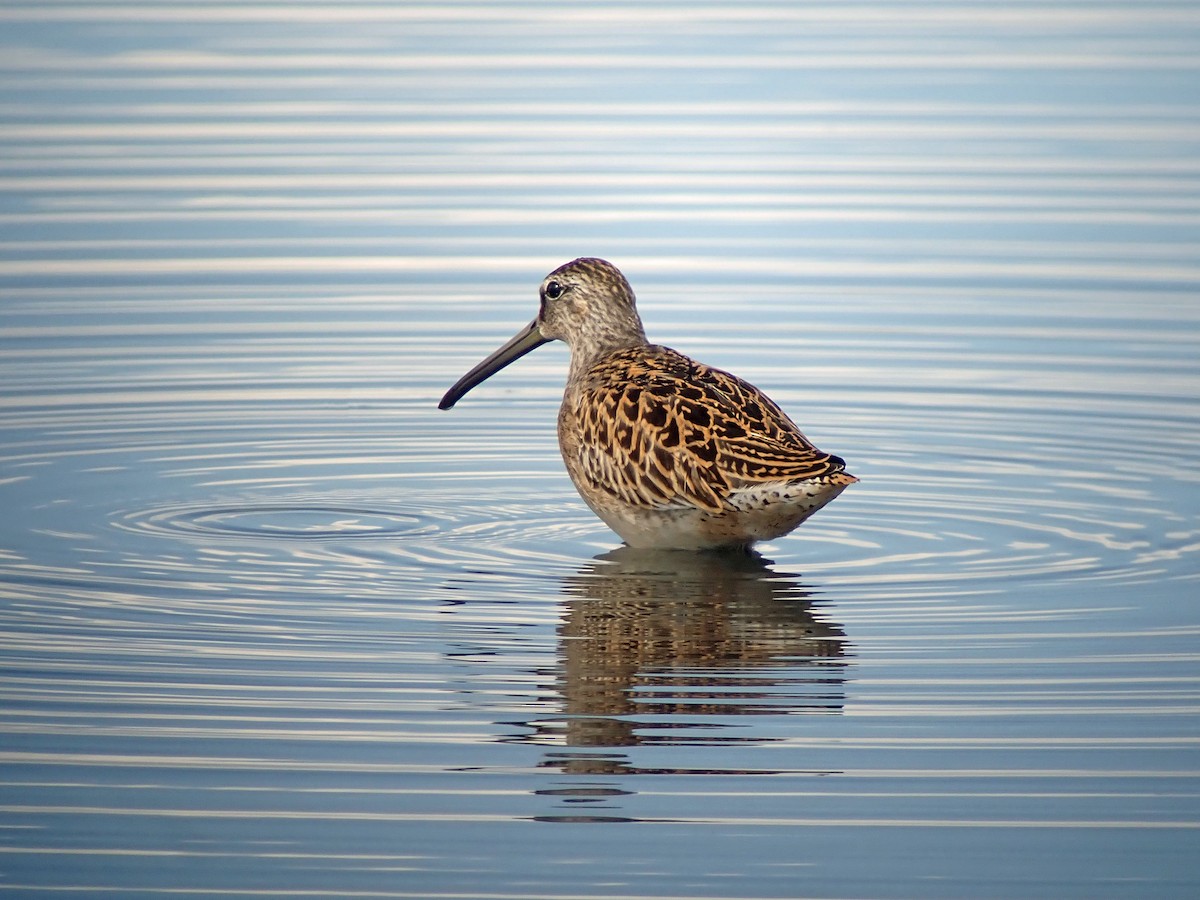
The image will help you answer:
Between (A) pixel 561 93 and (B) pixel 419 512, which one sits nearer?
(B) pixel 419 512

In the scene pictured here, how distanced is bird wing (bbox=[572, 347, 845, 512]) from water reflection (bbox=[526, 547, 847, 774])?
340 mm

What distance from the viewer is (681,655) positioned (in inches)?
314

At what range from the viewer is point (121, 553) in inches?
370

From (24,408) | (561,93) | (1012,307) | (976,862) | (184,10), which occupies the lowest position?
(976,862)

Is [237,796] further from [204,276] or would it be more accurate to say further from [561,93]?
[561,93]

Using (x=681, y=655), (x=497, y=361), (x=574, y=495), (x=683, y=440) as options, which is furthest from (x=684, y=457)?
(x=497, y=361)

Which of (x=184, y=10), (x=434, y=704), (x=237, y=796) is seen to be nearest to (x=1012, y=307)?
(x=434, y=704)

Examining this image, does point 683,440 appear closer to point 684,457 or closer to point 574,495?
point 684,457

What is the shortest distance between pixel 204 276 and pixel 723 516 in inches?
307

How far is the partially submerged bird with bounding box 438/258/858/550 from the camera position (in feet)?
29.8

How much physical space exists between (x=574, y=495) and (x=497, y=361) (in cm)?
112

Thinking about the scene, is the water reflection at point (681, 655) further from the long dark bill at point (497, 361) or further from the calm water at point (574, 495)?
the long dark bill at point (497, 361)

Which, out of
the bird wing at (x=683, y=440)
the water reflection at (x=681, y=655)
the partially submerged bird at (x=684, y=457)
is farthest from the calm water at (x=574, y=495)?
the bird wing at (x=683, y=440)

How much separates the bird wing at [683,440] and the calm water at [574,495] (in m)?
0.35
